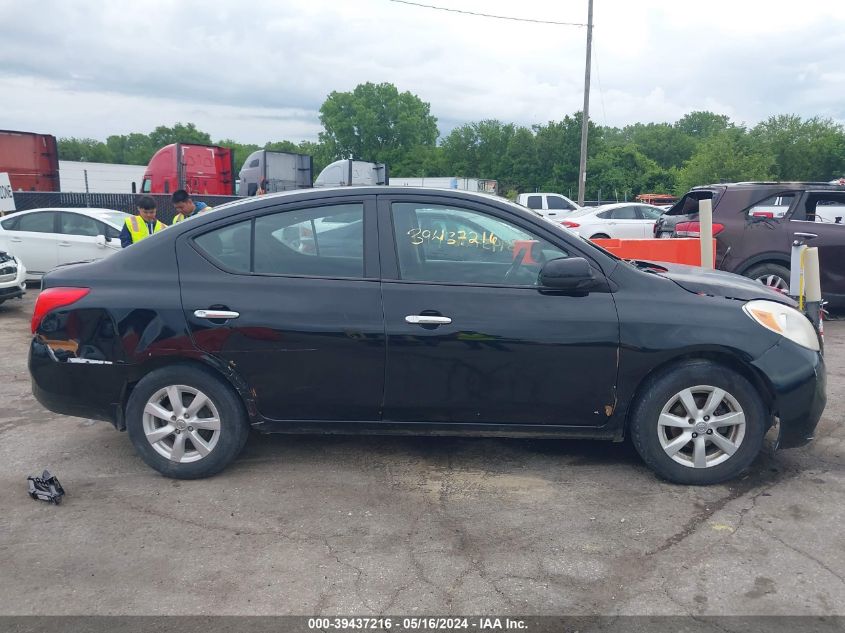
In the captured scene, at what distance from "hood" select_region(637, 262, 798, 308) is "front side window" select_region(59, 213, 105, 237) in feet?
32.4

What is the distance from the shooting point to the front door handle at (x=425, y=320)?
4.03 metres

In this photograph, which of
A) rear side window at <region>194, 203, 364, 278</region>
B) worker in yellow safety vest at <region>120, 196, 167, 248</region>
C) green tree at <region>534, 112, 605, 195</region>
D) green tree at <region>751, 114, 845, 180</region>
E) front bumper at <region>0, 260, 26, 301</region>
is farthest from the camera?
green tree at <region>534, 112, 605, 195</region>

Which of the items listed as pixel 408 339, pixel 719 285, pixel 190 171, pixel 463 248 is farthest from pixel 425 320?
pixel 190 171

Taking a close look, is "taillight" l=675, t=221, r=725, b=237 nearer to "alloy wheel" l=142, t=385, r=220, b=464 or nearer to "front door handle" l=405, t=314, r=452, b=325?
"front door handle" l=405, t=314, r=452, b=325

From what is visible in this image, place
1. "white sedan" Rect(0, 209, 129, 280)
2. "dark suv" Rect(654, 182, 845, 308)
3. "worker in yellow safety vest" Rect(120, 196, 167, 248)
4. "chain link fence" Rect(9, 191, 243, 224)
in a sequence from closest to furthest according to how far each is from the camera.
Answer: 1. "worker in yellow safety vest" Rect(120, 196, 167, 248)
2. "dark suv" Rect(654, 182, 845, 308)
3. "white sedan" Rect(0, 209, 129, 280)
4. "chain link fence" Rect(9, 191, 243, 224)

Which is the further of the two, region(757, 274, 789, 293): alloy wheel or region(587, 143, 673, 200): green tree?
region(587, 143, 673, 200): green tree

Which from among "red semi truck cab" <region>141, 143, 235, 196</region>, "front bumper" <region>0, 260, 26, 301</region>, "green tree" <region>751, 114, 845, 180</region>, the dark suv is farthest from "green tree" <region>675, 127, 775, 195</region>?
"front bumper" <region>0, 260, 26, 301</region>

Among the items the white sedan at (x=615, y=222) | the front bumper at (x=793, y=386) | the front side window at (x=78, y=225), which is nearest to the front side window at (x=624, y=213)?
the white sedan at (x=615, y=222)

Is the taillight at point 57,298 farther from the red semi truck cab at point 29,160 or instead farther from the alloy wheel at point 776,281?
the red semi truck cab at point 29,160

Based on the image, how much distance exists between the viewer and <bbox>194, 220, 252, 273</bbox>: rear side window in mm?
4211

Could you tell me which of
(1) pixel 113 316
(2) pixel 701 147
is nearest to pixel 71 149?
(2) pixel 701 147

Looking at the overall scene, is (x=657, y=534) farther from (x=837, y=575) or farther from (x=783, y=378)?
(x=783, y=378)

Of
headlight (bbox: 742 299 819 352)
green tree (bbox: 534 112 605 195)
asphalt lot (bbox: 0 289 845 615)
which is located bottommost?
asphalt lot (bbox: 0 289 845 615)

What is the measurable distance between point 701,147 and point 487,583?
43.8 metres
